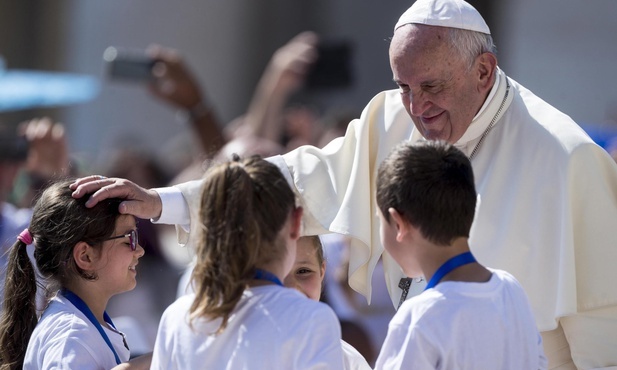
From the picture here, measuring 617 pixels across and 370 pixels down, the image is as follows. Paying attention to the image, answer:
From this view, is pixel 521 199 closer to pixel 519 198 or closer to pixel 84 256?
pixel 519 198

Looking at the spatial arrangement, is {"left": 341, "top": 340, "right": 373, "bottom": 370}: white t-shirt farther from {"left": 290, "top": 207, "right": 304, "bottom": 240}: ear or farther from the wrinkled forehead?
the wrinkled forehead

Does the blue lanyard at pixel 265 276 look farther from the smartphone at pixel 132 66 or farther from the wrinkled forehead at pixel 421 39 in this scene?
the smartphone at pixel 132 66

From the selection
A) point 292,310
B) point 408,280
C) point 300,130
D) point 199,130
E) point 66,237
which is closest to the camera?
point 292,310

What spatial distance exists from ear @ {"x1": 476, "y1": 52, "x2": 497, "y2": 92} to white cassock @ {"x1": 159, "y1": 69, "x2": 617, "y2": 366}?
0.04 meters

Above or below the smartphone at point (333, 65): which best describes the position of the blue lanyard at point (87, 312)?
above

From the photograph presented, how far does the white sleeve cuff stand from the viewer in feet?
11.8

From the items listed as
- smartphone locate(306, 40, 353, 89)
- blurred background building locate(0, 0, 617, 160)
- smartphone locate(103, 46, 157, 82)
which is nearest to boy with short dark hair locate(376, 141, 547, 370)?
smartphone locate(103, 46, 157, 82)

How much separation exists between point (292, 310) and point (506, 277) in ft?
1.92

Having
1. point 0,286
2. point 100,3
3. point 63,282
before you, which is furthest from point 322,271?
point 100,3

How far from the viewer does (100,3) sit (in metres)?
16.2

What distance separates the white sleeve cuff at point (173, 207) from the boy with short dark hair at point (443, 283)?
39.8 inches

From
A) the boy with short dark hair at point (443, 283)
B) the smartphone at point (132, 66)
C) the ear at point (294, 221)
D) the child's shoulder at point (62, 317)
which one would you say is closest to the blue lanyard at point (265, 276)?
the ear at point (294, 221)

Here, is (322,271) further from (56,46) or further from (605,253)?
(56,46)

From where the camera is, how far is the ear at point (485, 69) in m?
3.74
